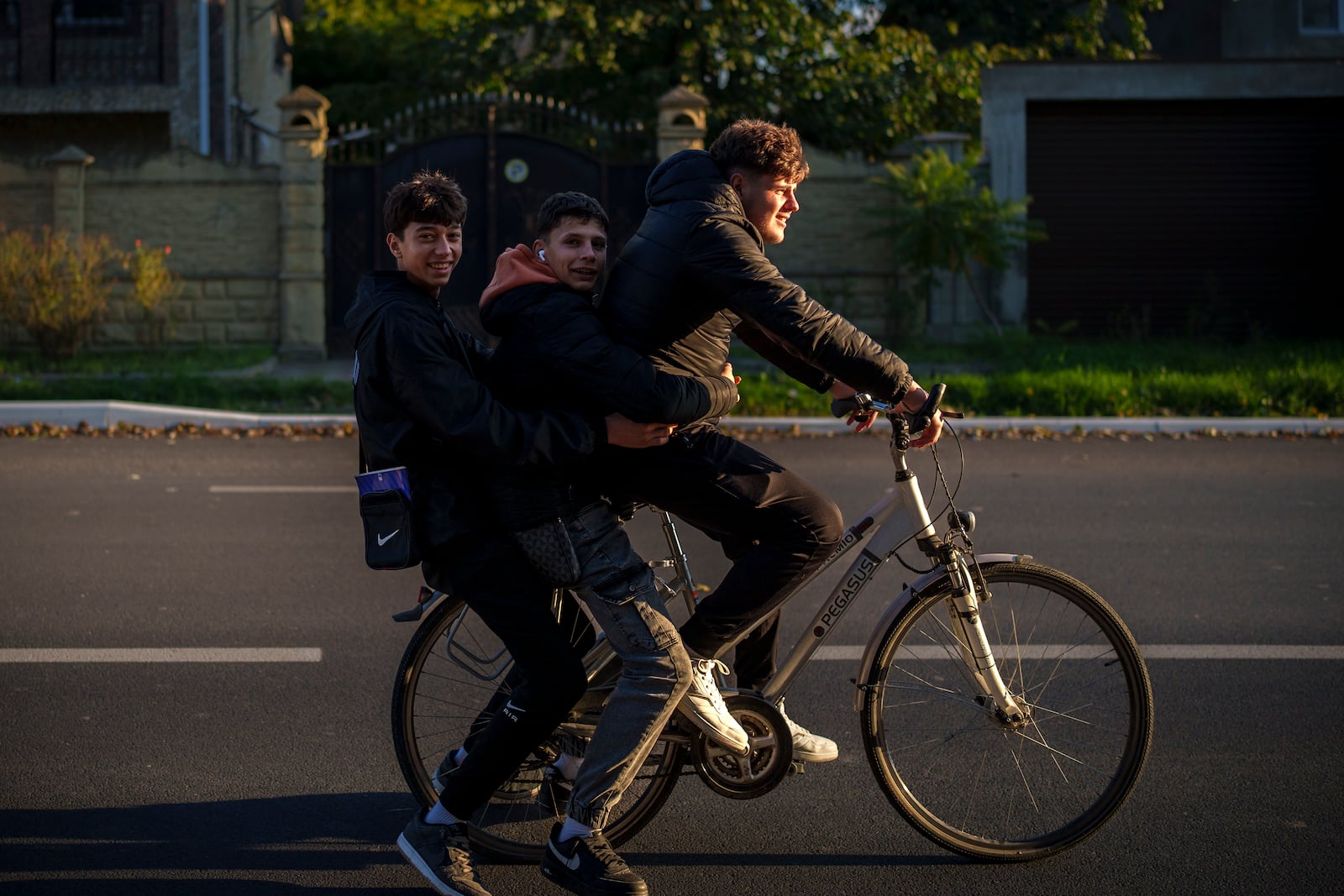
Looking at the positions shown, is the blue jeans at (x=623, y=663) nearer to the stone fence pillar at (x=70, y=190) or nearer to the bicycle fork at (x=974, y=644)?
the bicycle fork at (x=974, y=644)

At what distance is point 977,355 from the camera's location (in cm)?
1636

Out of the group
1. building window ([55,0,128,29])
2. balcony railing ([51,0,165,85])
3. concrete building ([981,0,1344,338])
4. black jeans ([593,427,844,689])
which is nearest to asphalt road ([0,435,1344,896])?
black jeans ([593,427,844,689])

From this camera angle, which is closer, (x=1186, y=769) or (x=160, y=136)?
(x=1186, y=769)

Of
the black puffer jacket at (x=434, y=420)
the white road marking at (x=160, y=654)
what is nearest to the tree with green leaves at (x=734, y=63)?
the white road marking at (x=160, y=654)

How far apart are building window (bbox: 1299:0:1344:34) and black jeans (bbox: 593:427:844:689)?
23.0m

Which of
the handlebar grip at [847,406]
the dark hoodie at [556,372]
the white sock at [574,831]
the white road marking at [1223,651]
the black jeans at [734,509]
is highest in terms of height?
the dark hoodie at [556,372]

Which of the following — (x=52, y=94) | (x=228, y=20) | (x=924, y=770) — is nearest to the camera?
(x=924, y=770)

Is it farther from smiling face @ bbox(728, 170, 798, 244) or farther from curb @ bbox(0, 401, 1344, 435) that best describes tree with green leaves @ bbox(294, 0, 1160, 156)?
smiling face @ bbox(728, 170, 798, 244)

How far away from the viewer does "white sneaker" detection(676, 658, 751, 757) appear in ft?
11.7

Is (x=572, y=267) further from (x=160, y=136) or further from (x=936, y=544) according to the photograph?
(x=160, y=136)

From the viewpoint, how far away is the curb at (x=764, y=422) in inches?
465

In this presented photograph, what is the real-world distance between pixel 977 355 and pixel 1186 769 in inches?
484

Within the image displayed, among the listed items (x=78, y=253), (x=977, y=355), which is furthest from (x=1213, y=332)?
(x=78, y=253)

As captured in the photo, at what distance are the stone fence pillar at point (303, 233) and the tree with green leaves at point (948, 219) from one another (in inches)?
270
